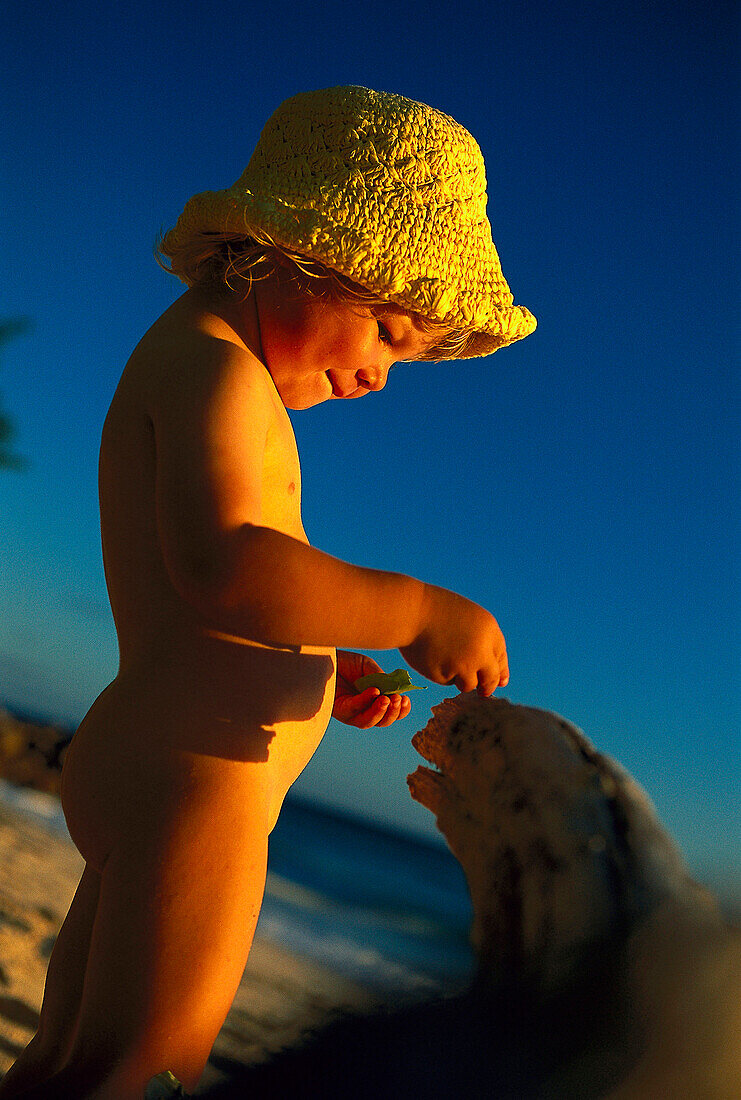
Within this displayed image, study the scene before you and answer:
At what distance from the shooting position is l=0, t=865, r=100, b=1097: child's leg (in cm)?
77

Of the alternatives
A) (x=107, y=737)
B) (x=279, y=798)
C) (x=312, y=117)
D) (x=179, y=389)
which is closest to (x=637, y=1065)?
(x=279, y=798)

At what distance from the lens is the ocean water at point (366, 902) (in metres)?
1.13

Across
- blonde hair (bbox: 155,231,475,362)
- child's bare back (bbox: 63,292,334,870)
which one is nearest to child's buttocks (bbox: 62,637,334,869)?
child's bare back (bbox: 63,292,334,870)

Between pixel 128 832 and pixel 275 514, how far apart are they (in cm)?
33

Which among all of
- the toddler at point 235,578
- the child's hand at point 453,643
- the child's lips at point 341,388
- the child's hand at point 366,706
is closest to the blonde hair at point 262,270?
the toddler at point 235,578

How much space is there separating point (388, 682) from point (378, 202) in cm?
52

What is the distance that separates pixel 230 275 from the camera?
2.99 feet

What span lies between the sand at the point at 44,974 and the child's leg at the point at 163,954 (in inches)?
4.0

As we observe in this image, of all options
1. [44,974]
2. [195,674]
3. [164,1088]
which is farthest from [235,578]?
[44,974]

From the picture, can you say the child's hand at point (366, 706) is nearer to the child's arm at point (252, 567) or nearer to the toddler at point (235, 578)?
the toddler at point (235, 578)

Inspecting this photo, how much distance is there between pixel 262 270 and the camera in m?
0.90

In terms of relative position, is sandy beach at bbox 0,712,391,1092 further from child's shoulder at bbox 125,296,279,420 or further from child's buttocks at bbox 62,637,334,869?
child's shoulder at bbox 125,296,279,420

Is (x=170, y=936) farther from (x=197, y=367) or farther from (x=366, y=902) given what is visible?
(x=366, y=902)

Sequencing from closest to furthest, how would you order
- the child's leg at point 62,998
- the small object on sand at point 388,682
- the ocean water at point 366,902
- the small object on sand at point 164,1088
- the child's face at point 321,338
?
1. the small object on sand at point 164,1088
2. the child's leg at point 62,998
3. the child's face at point 321,338
4. the small object on sand at point 388,682
5. the ocean water at point 366,902
